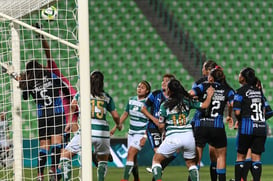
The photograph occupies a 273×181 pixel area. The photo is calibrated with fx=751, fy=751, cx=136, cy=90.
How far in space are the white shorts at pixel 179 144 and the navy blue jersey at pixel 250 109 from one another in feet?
6.21

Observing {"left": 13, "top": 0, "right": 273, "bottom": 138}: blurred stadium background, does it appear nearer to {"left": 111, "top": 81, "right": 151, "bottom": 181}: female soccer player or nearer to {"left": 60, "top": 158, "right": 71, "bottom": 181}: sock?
{"left": 111, "top": 81, "right": 151, "bottom": 181}: female soccer player

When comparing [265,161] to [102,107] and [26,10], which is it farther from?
[26,10]

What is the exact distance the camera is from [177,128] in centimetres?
1082

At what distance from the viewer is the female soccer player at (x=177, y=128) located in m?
10.8

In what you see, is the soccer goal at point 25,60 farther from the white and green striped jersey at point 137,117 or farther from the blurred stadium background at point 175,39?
the blurred stadium background at point 175,39

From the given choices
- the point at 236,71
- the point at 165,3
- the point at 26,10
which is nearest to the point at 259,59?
the point at 236,71

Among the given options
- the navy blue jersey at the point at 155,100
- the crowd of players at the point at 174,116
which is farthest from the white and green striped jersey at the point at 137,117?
the crowd of players at the point at 174,116

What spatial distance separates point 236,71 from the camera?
23641 mm

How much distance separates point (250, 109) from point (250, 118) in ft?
0.50

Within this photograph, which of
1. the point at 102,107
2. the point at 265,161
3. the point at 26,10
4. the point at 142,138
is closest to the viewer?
the point at 26,10

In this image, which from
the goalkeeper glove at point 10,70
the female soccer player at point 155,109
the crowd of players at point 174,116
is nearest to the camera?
the goalkeeper glove at point 10,70

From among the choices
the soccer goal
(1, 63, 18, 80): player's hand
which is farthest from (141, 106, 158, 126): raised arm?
(1, 63, 18, 80): player's hand

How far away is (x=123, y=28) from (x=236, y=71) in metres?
3.87

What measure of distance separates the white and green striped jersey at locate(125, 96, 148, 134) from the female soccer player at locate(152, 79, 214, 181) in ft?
9.54
